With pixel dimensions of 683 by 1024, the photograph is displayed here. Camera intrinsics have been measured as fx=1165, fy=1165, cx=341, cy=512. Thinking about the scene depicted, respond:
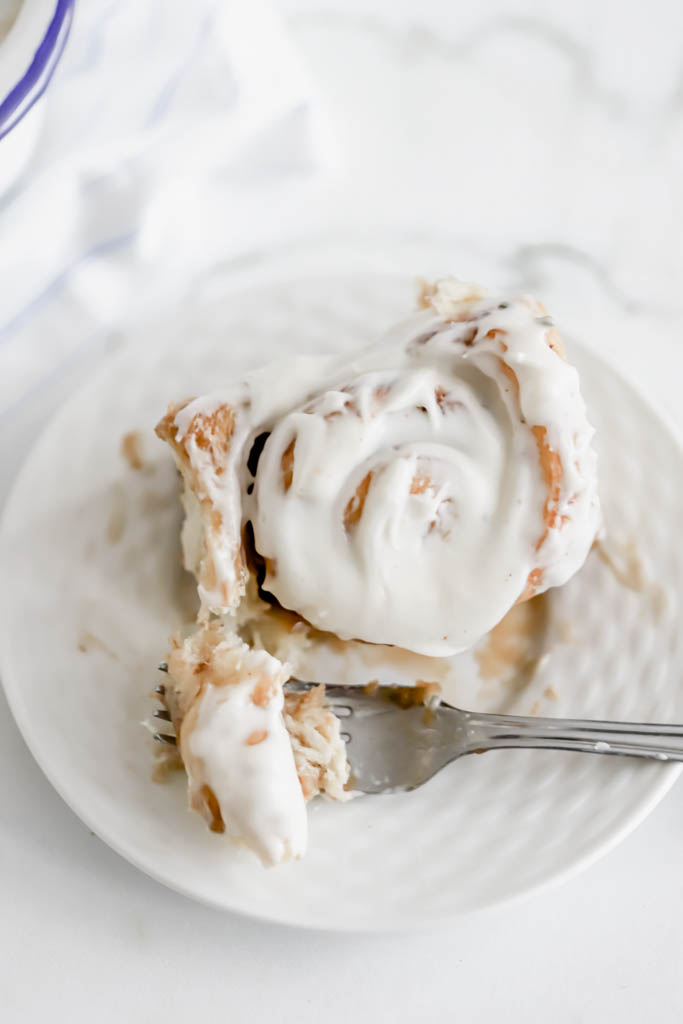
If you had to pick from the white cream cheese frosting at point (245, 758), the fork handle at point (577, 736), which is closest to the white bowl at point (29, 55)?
the white cream cheese frosting at point (245, 758)

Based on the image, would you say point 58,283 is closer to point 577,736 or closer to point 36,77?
point 36,77

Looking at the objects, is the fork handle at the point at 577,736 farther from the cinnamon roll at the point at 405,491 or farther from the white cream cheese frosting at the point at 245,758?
the white cream cheese frosting at the point at 245,758

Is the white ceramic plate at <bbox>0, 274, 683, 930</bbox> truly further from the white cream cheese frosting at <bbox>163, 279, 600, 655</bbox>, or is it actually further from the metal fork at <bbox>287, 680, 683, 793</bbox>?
the white cream cheese frosting at <bbox>163, 279, 600, 655</bbox>

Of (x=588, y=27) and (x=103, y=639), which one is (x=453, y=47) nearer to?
(x=588, y=27)

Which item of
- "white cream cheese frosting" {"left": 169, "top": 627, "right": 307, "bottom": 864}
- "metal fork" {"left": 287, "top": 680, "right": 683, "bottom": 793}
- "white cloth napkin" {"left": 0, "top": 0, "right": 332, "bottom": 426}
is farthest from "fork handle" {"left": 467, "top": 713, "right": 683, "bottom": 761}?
"white cloth napkin" {"left": 0, "top": 0, "right": 332, "bottom": 426}

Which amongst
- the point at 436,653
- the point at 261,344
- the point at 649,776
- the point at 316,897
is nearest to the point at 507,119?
the point at 261,344
